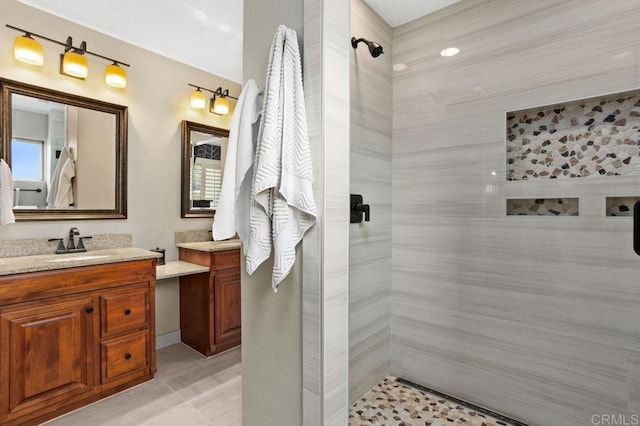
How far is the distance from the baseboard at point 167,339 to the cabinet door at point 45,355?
84 cm

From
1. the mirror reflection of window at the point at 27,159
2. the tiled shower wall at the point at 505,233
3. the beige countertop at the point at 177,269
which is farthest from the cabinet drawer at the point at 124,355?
the tiled shower wall at the point at 505,233

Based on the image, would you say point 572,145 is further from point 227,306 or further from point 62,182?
point 62,182

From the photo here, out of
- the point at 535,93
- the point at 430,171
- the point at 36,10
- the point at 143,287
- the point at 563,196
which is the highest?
the point at 36,10

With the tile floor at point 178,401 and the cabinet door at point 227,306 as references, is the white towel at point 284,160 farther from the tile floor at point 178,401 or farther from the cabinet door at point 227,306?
the cabinet door at point 227,306

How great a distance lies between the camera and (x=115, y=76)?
2.41 metres

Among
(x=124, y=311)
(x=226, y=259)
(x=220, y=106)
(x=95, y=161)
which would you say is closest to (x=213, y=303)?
(x=226, y=259)

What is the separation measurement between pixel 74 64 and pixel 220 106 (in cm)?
120

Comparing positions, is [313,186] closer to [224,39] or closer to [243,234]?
[243,234]

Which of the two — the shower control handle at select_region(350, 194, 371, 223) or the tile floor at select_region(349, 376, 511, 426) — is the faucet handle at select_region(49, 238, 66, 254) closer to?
the shower control handle at select_region(350, 194, 371, 223)

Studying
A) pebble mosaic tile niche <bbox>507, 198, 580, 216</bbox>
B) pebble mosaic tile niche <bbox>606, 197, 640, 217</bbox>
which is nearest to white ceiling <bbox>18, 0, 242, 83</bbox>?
pebble mosaic tile niche <bbox>507, 198, 580, 216</bbox>

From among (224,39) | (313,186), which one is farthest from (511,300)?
(224,39)

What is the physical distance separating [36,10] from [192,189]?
165 cm

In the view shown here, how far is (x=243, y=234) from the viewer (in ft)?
3.88

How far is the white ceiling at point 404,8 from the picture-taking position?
1.74 meters
